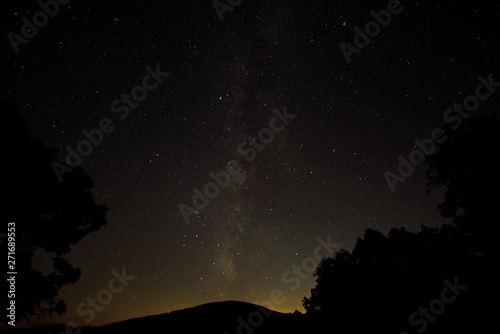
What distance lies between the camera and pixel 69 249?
10227 mm

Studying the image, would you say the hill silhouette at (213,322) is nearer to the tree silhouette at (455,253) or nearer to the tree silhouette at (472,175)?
the tree silhouette at (455,253)

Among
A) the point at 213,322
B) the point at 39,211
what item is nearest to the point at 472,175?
the point at 213,322

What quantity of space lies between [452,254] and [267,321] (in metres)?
9.55

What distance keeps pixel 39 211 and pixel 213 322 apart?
7714 millimetres

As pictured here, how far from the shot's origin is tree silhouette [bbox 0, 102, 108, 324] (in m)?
8.35

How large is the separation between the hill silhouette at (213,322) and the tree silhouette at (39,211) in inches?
55.2

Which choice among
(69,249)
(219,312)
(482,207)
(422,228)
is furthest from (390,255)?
(69,249)

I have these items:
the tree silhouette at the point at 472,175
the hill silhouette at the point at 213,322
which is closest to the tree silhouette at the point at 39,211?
the hill silhouette at the point at 213,322

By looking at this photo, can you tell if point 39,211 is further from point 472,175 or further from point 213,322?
point 472,175

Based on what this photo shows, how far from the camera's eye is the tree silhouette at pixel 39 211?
8352 mm

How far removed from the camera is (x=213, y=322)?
1005cm

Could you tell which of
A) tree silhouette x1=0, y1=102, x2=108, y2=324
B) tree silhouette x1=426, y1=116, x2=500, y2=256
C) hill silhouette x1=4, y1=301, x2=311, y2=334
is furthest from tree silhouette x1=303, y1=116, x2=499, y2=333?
tree silhouette x1=0, y1=102, x2=108, y2=324

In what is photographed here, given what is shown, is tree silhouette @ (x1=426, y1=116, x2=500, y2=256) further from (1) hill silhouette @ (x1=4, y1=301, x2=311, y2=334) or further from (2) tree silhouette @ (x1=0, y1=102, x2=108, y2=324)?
(2) tree silhouette @ (x1=0, y1=102, x2=108, y2=324)

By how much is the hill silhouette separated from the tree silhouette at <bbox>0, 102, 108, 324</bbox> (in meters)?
1.40
